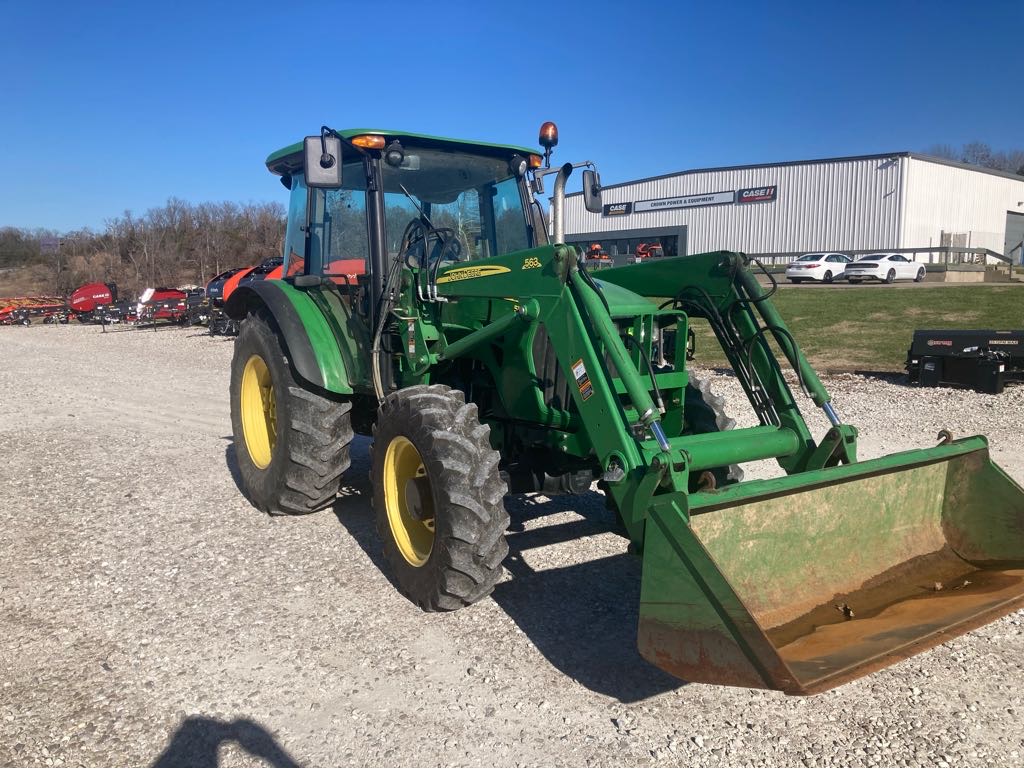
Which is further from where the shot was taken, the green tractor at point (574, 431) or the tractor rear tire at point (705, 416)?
the tractor rear tire at point (705, 416)

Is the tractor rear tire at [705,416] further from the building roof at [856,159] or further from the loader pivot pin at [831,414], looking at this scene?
the building roof at [856,159]

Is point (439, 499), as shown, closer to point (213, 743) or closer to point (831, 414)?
point (213, 743)

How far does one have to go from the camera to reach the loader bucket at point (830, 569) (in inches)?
110

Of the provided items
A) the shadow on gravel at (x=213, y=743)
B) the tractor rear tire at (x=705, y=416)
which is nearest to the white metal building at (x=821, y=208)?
the tractor rear tire at (x=705, y=416)

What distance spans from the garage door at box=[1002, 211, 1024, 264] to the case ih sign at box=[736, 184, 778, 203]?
15273mm

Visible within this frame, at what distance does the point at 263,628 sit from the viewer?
13.0 ft

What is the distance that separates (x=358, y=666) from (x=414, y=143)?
3091 millimetres

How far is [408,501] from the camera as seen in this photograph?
13.8 feet

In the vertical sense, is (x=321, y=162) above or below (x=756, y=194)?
below

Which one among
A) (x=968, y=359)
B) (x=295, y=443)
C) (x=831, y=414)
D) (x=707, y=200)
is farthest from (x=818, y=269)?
(x=295, y=443)

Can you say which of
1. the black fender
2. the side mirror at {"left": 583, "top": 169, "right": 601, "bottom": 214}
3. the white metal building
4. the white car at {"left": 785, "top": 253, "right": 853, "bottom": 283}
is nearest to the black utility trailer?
the side mirror at {"left": 583, "top": 169, "right": 601, "bottom": 214}

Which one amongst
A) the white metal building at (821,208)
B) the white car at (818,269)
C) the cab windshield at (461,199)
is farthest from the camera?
the white metal building at (821,208)

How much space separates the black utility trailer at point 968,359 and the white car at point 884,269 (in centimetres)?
2086

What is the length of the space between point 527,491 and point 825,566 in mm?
1656
